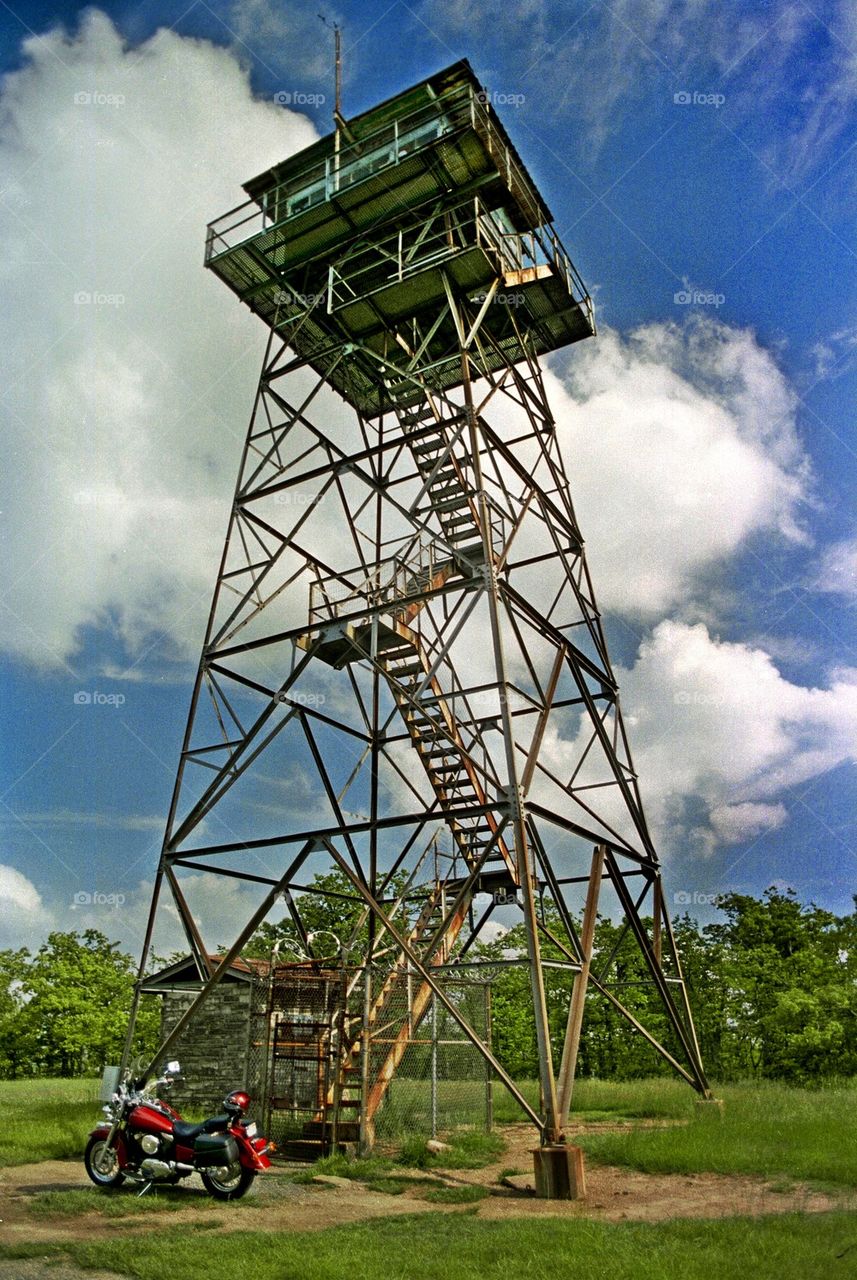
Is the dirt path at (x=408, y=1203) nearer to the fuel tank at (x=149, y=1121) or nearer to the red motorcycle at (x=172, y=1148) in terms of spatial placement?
the red motorcycle at (x=172, y=1148)

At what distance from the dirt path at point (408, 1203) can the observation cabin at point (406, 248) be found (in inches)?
501

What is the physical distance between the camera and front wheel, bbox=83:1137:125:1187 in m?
11.3

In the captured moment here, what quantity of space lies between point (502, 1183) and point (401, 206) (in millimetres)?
16533

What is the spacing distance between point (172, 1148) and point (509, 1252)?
5.43m

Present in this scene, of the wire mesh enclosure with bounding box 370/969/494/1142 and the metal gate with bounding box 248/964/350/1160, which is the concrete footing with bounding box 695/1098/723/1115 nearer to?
the wire mesh enclosure with bounding box 370/969/494/1142

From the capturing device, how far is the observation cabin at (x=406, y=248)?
1688 cm

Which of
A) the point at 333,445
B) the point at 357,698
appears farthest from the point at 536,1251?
the point at 333,445

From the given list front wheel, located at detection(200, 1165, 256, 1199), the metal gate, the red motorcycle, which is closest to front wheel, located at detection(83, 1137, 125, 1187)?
the red motorcycle

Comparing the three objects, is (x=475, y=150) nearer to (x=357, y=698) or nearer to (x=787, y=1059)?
(x=357, y=698)

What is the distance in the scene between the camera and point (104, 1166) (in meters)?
11.4

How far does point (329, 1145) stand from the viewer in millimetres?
14305

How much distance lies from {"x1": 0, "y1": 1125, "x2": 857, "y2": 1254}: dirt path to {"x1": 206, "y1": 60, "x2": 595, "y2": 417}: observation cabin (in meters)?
12.7

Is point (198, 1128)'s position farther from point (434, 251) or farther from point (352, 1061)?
point (434, 251)

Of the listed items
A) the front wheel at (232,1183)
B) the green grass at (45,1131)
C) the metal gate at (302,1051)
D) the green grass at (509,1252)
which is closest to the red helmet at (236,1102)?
the front wheel at (232,1183)
